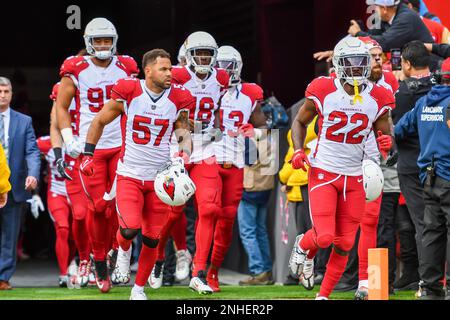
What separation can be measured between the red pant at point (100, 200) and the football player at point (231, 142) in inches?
38.9

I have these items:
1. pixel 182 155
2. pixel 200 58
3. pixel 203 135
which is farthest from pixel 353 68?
pixel 203 135

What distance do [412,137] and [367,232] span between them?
1.13 metres

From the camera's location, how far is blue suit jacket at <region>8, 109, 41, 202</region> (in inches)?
507

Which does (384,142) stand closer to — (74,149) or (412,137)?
(412,137)

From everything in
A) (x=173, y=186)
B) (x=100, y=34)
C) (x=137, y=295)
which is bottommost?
(x=137, y=295)

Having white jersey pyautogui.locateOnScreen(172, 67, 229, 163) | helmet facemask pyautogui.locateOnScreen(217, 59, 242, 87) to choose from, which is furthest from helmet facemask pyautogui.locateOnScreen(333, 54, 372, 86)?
helmet facemask pyautogui.locateOnScreen(217, 59, 242, 87)

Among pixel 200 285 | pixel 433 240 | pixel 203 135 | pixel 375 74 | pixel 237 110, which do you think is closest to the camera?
pixel 433 240

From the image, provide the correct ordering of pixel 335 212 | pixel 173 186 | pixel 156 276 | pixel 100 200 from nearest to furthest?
1. pixel 173 186
2. pixel 335 212
3. pixel 100 200
4. pixel 156 276

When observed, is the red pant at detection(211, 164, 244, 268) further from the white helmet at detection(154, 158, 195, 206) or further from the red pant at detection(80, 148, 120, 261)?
the white helmet at detection(154, 158, 195, 206)

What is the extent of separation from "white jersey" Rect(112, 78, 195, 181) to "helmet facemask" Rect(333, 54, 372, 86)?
1253 mm

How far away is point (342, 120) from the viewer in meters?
10.2

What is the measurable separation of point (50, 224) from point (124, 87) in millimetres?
8935

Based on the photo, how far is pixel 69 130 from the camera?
1159cm

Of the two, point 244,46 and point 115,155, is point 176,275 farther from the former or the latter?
point 244,46
